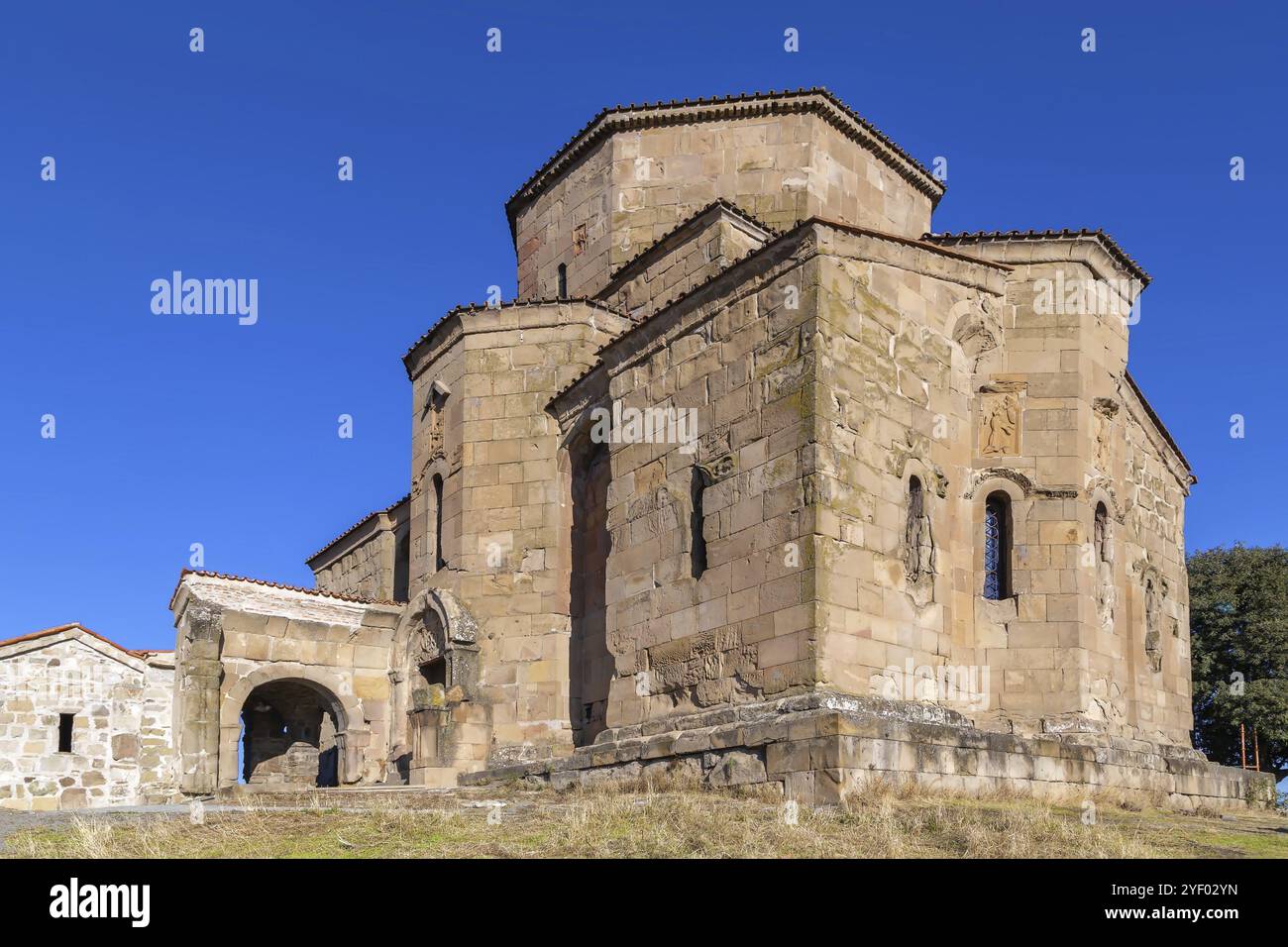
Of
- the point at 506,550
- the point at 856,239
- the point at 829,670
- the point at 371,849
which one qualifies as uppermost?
the point at 856,239

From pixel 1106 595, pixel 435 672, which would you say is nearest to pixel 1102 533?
pixel 1106 595

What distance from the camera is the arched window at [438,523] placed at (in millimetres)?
21812

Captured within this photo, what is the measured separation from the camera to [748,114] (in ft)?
72.6

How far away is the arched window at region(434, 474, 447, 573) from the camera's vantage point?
2181 centimetres

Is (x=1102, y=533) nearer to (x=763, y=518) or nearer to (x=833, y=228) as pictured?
(x=763, y=518)

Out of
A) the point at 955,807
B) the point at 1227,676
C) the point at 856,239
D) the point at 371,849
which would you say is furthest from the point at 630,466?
the point at 1227,676

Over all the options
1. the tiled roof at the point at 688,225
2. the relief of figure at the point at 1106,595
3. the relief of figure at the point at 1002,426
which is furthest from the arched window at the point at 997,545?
the tiled roof at the point at 688,225

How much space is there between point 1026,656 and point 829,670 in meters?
3.54

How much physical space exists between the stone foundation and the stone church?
41 millimetres

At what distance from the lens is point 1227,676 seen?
31.4m

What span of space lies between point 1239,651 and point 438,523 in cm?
1940

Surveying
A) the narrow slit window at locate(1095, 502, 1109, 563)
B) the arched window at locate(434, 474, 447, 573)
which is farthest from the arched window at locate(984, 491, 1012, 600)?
the arched window at locate(434, 474, 447, 573)
